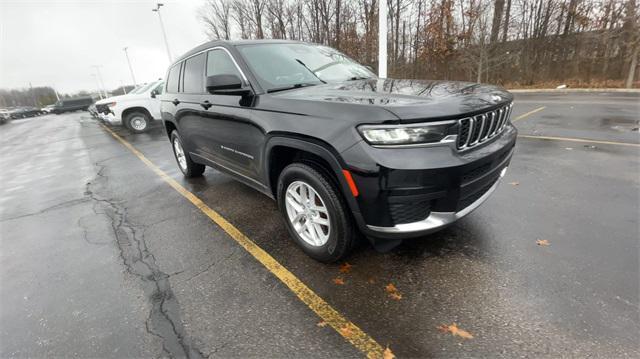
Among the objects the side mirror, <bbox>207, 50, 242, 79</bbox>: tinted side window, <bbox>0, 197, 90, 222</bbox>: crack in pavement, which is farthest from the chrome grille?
<bbox>0, 197, 90, 222</bbox>: crack in pavement

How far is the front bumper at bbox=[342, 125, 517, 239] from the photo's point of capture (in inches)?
80.3

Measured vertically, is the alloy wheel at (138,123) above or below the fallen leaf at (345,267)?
above

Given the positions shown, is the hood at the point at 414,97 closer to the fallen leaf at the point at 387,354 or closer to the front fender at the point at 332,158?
the front fender at the point at 332,158

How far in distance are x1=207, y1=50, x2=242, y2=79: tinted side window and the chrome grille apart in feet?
6.66

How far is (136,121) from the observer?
12508 mm

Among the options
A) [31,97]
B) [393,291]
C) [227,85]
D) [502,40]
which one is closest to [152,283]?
[227,85]

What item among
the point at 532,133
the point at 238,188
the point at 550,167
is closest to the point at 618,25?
the point at 532,133

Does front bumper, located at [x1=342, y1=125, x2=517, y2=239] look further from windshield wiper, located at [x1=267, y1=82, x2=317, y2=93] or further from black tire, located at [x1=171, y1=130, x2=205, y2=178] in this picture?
black tire, located at [x1=171, y1=130, x2=205, y2=178]

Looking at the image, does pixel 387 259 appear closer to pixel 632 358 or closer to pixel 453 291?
pixel 453 291

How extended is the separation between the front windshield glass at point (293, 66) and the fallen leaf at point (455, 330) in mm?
2288

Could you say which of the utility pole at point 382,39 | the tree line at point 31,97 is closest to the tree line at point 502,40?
the utility pole at point 382,39

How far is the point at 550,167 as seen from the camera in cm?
470

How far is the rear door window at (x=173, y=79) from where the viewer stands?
4742 millimetres

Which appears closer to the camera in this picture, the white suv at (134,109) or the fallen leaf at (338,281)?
the fallen leaf at (338,281)
